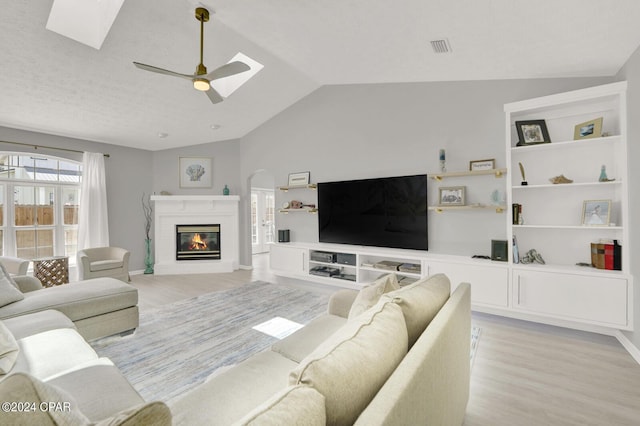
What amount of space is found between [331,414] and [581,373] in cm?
260

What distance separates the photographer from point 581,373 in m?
2.26

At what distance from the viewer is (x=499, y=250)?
3270mm

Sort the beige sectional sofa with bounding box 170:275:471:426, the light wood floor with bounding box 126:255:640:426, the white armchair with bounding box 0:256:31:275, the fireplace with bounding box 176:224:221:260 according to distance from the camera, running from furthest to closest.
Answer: the fireplace with bounding box 176:224:221:260 → the white armchair with bounding box 0:256:31:275 → the light wood floor with bounding box 126:255:640:426 → the beige sectional sofa with bounding box 170:275:471:426

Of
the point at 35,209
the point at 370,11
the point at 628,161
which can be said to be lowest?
the point at 35,209

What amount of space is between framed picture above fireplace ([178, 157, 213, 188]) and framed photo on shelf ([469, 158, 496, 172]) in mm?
5179

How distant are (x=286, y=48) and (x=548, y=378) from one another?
413 centimetres

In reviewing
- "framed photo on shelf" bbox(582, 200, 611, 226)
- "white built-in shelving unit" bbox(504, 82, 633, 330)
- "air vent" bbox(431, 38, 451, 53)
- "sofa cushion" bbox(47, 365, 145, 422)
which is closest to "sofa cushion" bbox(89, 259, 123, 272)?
"sofa cushion" bbox(47, 365, 145, 422)

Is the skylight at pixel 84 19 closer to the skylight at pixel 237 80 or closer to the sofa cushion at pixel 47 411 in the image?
the skylight at pixel 237 80

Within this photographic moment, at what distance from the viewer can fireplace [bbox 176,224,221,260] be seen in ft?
20.1

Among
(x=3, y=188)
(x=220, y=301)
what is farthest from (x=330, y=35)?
(x=3, y=188)

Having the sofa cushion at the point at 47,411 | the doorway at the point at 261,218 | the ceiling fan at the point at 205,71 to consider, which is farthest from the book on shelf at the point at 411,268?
the doorway at the point at 261,218

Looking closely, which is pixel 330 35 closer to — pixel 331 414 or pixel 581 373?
pixel 331 414

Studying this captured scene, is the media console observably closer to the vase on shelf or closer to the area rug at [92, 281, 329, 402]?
the area rug at [92, 281, 329, 402]

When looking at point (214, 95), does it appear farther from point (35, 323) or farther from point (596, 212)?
point (596, 212)
